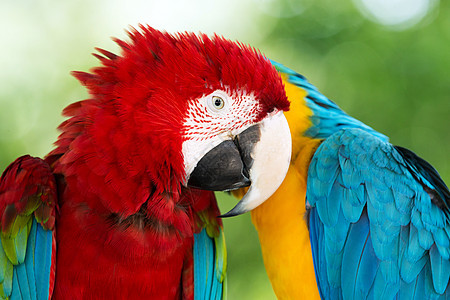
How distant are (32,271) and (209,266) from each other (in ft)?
1.86

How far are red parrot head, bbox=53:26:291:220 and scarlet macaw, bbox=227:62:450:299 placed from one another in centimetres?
17

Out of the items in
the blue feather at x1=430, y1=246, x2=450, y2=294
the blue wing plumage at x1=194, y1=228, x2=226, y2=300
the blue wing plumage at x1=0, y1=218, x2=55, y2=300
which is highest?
the blue wing plumage at x1=0, y1=218, x2=55, y2=300

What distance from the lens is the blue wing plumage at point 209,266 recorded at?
148cm

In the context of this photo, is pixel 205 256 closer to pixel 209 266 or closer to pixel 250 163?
pixel 209 266

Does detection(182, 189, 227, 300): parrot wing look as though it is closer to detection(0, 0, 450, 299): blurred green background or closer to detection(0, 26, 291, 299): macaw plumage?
detection(0, 26, 291, 299): macaw plumage

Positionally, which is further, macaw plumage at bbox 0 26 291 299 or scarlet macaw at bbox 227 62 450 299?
scarlet macaw at bbox 227 62 450 299

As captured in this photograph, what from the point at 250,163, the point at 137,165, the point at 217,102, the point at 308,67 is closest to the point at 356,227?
the point at 250,163

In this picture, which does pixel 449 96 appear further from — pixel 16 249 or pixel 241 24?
pixel 16 249

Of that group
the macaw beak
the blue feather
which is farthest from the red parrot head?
the blue feather

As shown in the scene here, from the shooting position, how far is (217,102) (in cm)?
126

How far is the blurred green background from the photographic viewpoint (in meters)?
3.70

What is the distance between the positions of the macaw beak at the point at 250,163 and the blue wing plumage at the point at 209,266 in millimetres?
295

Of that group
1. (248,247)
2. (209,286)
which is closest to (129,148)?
(209,286)

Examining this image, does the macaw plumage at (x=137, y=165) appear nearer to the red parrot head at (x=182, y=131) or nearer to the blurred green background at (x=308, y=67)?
the red parrot head at (x=182, y=131)
